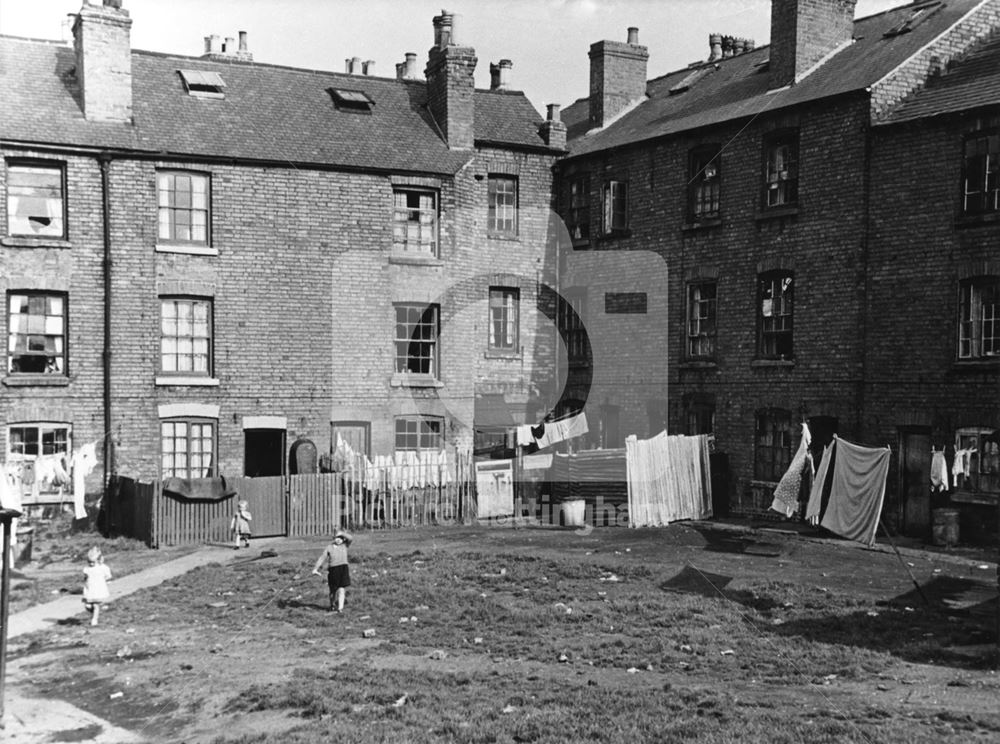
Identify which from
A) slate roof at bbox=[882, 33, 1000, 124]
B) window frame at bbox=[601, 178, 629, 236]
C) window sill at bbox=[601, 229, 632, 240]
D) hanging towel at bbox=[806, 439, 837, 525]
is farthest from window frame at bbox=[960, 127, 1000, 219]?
window frame at bbox=[601, 178, 629, 236]

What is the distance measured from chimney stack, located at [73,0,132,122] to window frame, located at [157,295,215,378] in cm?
470

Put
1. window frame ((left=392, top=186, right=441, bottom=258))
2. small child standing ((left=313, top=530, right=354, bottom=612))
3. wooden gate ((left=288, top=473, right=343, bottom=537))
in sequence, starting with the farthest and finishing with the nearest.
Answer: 1. window frame ((left=392, top=186, right=441, bottom=258))
2. wooden gate ((left=288, top=473, right=343, bottom=537))
3. small child standing ((left=313, top=530, right=354, bottom=612))

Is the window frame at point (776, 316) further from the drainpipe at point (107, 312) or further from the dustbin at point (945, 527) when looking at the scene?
the drainpipe at point (107, 312)

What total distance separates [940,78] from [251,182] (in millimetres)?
16754

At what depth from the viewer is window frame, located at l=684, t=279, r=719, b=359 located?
27.1 m

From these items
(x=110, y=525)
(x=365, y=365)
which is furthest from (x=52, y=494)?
(x=365, y=365)

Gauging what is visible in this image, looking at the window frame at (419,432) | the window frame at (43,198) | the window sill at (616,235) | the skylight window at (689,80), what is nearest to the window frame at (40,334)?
the window frame at (43,198)

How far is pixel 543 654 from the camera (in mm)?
13375

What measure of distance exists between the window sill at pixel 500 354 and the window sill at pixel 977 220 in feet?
40.9

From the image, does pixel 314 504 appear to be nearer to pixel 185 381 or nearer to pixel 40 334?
pixel 185 381

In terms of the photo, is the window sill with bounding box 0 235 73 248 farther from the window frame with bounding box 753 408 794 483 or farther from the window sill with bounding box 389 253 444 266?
the window frame with bounding box 753 408 794 483

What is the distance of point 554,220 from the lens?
31.0 m

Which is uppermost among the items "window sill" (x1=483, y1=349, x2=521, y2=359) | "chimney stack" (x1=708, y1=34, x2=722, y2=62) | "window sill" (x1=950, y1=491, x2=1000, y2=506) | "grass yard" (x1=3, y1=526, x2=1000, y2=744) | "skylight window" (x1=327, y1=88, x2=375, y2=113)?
"chimney stack" (x1=708, y1=34, x2=722, y2=62)

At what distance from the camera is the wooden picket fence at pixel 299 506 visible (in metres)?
22.2
